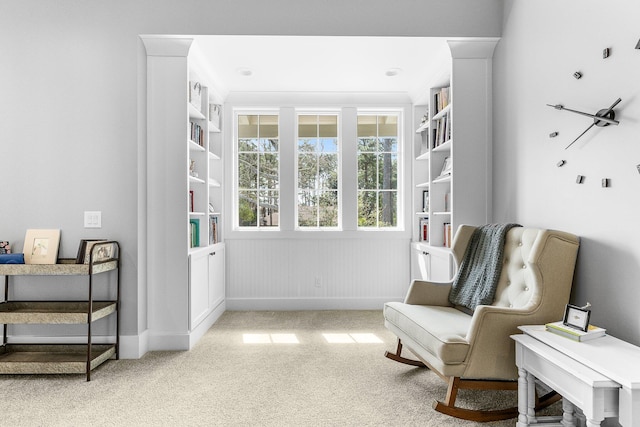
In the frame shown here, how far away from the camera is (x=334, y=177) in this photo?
465 centimetres

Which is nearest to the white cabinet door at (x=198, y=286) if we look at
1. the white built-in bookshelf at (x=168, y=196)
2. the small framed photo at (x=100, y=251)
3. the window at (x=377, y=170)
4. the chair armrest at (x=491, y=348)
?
the white built-in bookshelf at (x=168, y=196)

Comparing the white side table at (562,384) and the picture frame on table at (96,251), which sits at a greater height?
the picture frame on table at (96,251)

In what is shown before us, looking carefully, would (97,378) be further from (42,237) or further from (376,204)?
(376,204)

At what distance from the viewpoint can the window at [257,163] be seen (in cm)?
461

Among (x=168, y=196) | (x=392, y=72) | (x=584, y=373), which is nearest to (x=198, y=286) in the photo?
(x=168, y=196)

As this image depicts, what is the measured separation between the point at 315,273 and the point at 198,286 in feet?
4.63

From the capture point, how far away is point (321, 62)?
11.8 feet

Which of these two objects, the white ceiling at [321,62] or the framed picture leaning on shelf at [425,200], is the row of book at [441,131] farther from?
the framed picture leaning on shelf at [425,200]

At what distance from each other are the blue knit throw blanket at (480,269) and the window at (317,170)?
201cm

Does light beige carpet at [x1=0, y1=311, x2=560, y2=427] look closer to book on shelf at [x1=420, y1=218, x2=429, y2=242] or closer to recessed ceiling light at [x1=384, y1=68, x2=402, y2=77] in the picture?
book on shelf at [x1=420, y1=218, x2=429, y2=242]

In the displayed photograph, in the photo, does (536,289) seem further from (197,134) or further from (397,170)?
(197,134)

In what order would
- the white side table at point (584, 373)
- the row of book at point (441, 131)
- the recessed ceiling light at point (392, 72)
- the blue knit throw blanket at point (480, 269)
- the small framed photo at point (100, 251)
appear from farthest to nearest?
the recessed ceiling light at point (392, 72) → the row of book at point (441, 131) → the small framed photo at point (100, 251) → the blue knit throw blanket at point (480, 269) → the white side table at point (584, 373)

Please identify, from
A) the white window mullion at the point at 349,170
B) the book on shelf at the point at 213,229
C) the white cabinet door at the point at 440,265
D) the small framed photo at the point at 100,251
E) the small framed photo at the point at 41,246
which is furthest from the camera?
the white window mullion at the point at 349,170

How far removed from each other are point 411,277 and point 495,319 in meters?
2.44
